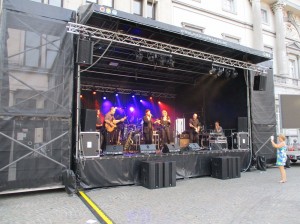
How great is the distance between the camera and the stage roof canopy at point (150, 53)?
723 cm

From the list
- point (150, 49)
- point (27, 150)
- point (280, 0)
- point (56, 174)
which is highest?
point (280, 0)

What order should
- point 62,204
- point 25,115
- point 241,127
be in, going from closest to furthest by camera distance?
point 62,204 < point 25,115 < point 241,127

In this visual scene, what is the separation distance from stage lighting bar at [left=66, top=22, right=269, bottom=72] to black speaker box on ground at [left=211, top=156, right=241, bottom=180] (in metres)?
3.49

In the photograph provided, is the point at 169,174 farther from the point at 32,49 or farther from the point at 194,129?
the point at 194,129

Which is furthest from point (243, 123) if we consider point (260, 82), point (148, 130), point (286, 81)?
point (286, 81)

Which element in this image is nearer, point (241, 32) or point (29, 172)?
point (29, 172)

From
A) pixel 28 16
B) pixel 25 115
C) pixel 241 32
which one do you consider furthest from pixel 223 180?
pixel 241 32

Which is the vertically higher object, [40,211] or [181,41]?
[181,41]

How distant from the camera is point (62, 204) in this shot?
552 centimetres

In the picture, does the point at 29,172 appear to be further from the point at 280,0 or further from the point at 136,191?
the point at 280,0

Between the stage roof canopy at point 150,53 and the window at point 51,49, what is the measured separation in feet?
2.95

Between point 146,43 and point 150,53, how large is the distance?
1.58 feet

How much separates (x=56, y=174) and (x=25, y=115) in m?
1.70

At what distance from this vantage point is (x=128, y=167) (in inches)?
294
